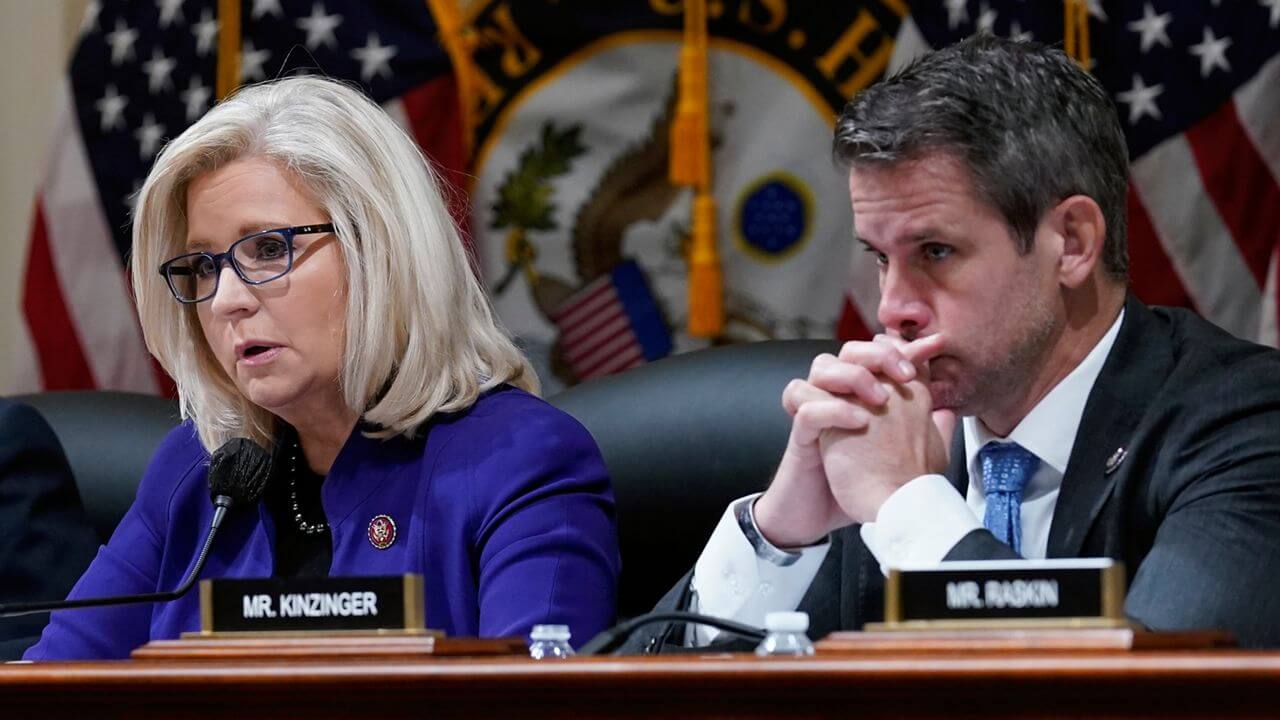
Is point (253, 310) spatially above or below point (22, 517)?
Result: above

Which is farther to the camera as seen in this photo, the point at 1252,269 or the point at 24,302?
the point at 24,302

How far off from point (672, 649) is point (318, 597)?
0.56 meters

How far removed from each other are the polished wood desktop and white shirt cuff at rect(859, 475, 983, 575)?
0.51m

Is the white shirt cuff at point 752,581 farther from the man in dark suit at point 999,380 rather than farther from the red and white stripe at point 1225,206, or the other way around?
the red and white stripe at point 1225,206

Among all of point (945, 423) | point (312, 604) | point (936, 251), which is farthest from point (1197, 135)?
point (312, 604)

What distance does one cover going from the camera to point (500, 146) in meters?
3.79

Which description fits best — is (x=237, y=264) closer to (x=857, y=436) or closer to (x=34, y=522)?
(x=34, y=522)

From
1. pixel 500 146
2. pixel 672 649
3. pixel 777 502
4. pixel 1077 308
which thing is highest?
pixel 500 146

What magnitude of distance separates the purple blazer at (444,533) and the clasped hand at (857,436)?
0.27 metres

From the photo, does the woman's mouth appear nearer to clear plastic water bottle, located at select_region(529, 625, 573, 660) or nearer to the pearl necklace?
the pearl necklace

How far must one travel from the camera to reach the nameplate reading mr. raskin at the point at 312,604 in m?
1.34

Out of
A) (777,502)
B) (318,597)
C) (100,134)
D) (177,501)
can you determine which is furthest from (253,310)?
(100,134)

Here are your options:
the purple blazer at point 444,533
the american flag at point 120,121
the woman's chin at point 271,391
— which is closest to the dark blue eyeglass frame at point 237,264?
the woman's chin at point 271,391

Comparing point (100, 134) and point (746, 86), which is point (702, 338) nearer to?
point (746, 86)
